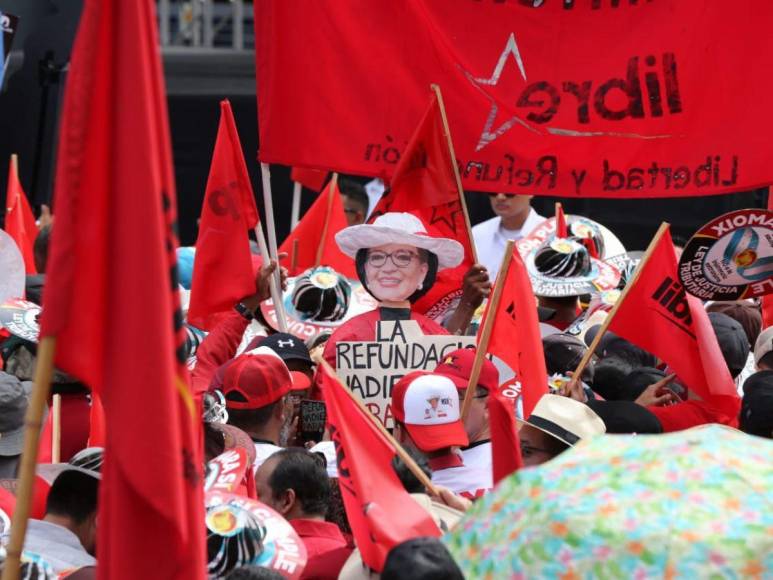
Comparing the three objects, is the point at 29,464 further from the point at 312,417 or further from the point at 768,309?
the point at 768,309

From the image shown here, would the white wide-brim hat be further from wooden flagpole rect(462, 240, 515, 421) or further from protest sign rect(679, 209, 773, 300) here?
protest sign rect(679, 209, 773, 300)

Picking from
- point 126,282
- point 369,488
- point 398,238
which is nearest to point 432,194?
point 398,238

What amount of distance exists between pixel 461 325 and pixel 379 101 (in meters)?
1.14

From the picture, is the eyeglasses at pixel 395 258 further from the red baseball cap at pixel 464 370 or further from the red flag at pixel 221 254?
the red baseball cap at pixel 464 370

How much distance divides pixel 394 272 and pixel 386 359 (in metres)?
0.57

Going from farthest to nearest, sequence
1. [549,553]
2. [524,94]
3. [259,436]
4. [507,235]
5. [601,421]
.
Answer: [507,235], [524,94], [259,436], [601,421], [549,553]

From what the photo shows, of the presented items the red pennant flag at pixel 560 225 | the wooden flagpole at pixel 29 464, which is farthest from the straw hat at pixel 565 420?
the red pennant flag at pixel 560 225

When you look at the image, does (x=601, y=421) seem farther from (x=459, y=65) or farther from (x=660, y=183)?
(x=459, y=65)

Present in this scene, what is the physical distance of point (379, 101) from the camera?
7.36 meters

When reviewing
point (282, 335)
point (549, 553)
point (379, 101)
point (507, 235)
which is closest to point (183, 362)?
point (549, 553)

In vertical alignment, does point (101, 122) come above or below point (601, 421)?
above

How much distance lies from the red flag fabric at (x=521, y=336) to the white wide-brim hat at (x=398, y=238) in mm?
458

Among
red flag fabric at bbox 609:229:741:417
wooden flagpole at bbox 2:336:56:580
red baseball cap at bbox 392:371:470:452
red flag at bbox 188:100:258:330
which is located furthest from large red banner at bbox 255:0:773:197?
wooden flagpole at bbox 2:336:56:580

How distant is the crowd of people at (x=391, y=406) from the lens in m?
4.29
